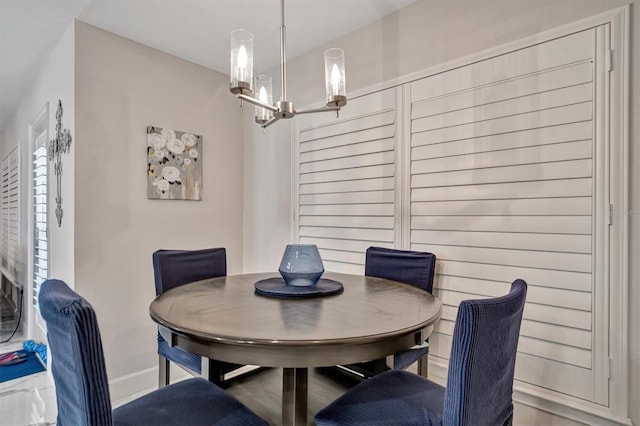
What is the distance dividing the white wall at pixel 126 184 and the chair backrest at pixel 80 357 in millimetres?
1591

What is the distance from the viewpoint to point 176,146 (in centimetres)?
284

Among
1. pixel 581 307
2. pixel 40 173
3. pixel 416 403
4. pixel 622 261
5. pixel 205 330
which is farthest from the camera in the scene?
pixel 40 173

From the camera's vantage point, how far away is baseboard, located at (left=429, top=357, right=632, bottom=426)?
152 centimetres

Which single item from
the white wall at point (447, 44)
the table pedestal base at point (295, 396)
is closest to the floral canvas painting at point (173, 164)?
the white wall at point (447, 44)

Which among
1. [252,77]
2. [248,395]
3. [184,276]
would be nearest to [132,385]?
[248,395]

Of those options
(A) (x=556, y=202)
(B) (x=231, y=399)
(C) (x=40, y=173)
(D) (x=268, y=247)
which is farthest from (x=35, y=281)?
(A) (x=556, y=202)

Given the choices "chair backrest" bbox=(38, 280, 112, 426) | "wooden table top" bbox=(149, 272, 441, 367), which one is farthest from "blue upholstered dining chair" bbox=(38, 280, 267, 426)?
"wooden table top" bbox=(149, 272, 441, 367)

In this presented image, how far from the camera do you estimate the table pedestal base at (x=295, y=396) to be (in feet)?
3.99

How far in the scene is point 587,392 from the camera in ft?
5.19

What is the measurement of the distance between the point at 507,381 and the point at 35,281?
4.04 metres

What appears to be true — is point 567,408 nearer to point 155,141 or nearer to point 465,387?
point 465,387

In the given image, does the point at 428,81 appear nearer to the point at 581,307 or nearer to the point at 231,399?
the point at 581,307

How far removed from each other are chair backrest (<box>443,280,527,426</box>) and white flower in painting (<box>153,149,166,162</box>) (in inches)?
99.7

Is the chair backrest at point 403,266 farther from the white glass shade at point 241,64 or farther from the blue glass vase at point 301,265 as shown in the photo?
the white glass shade at point 241,64
